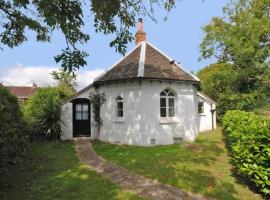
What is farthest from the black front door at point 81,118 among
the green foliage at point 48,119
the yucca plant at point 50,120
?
the yucca plant at point 50,120

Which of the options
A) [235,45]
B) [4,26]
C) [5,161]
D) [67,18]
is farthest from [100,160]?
[235,45]

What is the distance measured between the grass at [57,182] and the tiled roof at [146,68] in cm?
688

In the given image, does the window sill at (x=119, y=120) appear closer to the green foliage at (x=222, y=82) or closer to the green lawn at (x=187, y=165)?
the green lawn at (x=187, y=165)

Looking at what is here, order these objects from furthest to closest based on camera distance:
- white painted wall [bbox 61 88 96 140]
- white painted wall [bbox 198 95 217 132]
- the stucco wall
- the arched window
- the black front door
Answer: white painted wall [bbox 198 95 217 132] < the black front door < white painted wall [bbox 61 88 96 140] < the arched window < the stucco wall

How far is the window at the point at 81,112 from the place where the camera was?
20.6m

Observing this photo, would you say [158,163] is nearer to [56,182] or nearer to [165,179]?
[165,179]

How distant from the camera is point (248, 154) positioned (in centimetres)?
884

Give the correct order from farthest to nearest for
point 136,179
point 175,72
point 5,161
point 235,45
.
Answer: point 235,45
point 175,72
point 136,179
point 5,161

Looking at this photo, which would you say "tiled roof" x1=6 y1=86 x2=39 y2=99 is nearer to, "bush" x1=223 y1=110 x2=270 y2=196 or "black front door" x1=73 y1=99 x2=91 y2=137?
"black front door" x1=73 y1=99 x2=91 y2=137

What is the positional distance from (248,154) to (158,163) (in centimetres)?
437

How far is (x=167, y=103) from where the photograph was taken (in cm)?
1794

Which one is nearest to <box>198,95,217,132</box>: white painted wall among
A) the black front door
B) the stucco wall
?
the stucco wall

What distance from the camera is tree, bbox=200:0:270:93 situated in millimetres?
29891

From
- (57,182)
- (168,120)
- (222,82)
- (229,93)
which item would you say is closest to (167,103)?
(168,120)
